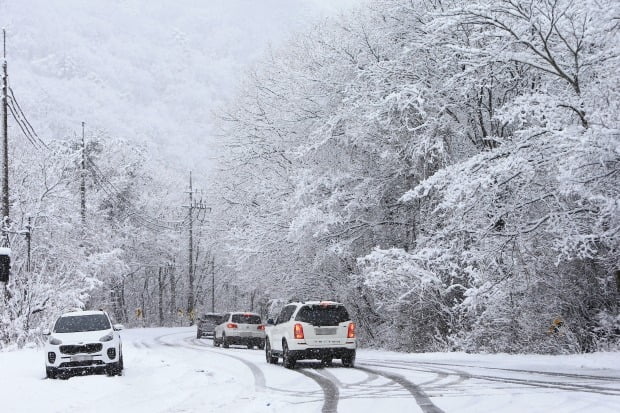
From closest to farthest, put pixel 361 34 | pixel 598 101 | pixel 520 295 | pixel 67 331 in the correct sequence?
pixel 598 101, pixel 67 331, pixel 520 295, pixel 361 34

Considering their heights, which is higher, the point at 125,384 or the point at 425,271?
the point at 425,271

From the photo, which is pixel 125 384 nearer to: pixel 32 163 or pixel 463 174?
pixel 463 174

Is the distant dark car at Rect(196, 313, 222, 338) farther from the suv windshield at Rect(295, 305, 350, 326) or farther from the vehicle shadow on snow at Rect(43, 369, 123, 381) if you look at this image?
the suv windshield at Rect(295, 305, 350, 326)

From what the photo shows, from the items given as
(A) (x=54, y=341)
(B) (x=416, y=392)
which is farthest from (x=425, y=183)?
(A) (x=54, y=341)

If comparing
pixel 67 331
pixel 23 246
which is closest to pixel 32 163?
pixel 23 246

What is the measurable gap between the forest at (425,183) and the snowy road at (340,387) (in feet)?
8.15

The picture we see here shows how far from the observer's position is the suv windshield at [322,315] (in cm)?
1947

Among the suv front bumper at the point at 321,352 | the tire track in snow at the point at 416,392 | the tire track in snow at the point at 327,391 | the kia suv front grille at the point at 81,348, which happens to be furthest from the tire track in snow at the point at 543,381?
the kia suv front grille at the point at 81,348

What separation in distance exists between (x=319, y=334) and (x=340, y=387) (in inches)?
200

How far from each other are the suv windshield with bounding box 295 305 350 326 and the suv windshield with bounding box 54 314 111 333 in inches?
194

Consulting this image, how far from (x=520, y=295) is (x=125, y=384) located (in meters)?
11.5

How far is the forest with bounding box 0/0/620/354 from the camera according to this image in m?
15.9

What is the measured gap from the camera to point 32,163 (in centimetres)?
4250

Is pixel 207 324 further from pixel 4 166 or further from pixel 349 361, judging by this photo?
Result: pixel 349 361
